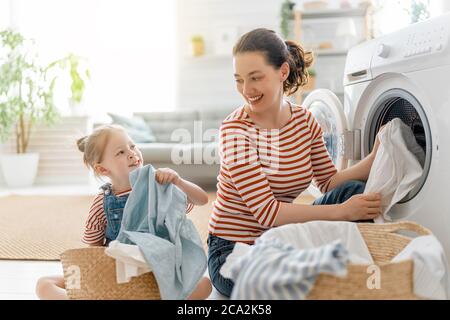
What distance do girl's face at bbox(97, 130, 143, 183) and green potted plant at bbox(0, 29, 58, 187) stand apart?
10.4ft

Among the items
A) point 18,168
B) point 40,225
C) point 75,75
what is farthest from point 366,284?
point 18,168

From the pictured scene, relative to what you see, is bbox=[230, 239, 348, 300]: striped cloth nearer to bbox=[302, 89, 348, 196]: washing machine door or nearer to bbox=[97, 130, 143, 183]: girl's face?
bbox=[97, 130, 143, 183]: girl's face

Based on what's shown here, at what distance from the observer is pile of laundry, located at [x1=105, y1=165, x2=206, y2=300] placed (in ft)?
3.73

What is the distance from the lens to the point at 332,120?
187 centimetres

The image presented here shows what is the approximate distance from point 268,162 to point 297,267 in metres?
0.57

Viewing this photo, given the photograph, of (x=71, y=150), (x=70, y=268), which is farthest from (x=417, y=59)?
(x=71, y=150)

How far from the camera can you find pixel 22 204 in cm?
333

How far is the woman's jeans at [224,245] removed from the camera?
136 cm

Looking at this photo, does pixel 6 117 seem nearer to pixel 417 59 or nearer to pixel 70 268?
pixel 70 268

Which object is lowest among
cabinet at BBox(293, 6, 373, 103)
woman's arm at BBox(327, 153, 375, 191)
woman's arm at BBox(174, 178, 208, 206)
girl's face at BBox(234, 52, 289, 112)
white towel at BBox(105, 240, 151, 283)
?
white towel at BBox(105, 240, 151, 283)

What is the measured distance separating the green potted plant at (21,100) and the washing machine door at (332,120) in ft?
9.95

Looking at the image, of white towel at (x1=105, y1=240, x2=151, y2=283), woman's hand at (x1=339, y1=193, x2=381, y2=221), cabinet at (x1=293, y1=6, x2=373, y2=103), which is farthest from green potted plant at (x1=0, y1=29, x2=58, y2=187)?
woman's hand at (x1=339, y1=193, x2=381, y2=221)

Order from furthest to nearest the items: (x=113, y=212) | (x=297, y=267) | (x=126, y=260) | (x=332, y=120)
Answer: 1. (x=332, y=120)
2. (x=113, y=212)
3. (x=126, y=260)
4. (x=297, y=267)

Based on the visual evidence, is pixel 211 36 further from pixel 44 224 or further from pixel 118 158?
pixel 118 158
